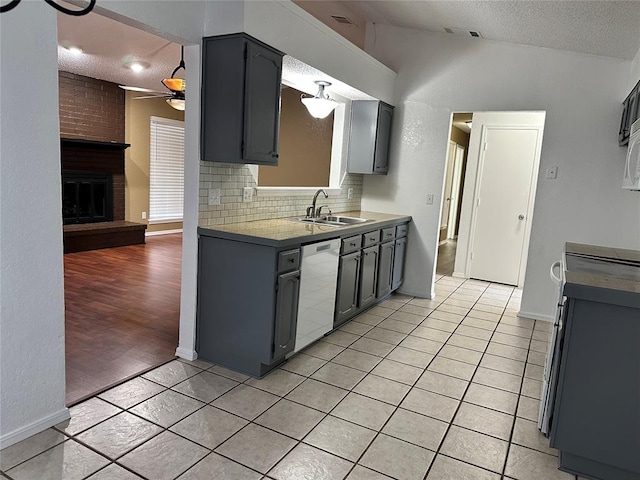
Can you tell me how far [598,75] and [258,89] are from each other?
317 centimetres

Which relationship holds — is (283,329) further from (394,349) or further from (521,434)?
(521,434)

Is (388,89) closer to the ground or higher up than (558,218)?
higher up

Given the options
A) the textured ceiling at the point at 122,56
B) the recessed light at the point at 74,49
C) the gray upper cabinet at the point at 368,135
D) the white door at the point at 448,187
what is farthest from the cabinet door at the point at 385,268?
the white door at the point at 448,187

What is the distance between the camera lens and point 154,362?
2973mm

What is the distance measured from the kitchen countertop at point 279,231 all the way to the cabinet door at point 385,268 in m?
0.50

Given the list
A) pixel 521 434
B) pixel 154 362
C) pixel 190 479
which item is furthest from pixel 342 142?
pixel 190 479

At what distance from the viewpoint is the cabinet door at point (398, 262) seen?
4785mm

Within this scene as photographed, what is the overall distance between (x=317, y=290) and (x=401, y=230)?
1881mm

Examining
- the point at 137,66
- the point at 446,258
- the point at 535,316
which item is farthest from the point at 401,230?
the point at 137,66

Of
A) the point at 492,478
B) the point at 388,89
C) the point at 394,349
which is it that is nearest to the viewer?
the point at 492,478

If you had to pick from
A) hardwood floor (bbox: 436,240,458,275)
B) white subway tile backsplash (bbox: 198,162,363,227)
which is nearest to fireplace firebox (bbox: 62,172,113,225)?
white subway tile backsplash (bbox: 198,162,363,227)

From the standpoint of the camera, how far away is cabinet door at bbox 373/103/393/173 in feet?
15.4

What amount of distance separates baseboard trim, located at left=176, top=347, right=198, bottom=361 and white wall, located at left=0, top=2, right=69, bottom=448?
0.94 meters

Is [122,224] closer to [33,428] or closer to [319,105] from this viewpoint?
[319,105]
